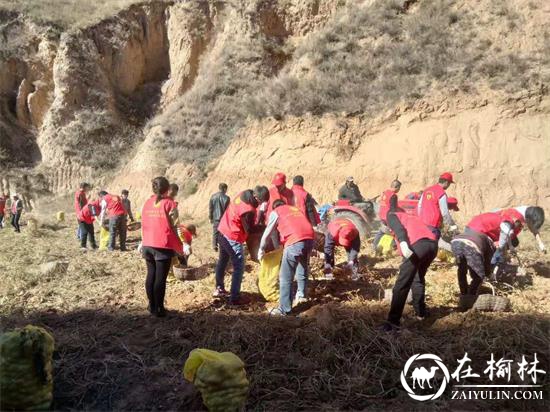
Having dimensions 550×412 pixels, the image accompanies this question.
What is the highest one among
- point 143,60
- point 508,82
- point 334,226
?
point 143,60

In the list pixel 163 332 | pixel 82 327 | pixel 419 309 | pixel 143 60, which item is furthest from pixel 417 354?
pixel 143 60

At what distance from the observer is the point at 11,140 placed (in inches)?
853

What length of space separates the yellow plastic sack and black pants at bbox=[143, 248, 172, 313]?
1946 millimetres

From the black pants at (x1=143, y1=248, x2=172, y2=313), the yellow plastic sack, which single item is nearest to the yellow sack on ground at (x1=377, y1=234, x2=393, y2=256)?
the black pants at (x1=143, y1=248, x2=172, y2=313)

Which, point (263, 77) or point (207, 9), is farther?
point (207, 9)

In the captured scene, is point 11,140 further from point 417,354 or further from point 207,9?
point 417,354

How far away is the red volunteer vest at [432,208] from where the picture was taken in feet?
21.5

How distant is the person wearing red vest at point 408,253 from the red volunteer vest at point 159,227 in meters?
2.58

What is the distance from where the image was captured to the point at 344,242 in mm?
6668

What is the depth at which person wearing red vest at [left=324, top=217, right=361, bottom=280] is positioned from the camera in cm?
664

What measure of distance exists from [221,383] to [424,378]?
1.79 m

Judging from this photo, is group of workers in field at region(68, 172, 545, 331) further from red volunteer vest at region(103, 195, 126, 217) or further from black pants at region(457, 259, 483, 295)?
red volunteer vest at region(103, 195, 126, 217)

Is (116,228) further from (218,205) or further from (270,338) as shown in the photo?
(270,338)

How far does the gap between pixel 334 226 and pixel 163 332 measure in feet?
10.5
